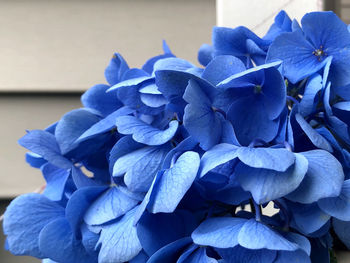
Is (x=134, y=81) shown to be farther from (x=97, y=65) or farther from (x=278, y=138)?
(x=97, y=65)

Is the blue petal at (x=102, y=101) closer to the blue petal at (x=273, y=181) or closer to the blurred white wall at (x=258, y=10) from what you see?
the blue petal at (x=273, y=181)

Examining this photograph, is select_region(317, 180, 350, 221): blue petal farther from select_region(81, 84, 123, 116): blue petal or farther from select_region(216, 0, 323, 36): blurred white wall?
select_region(216, 0, 323, 36): blurred white wall

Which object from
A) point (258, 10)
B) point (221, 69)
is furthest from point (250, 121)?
point (258, 10)

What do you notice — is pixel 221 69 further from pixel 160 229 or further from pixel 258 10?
pixel 258 10

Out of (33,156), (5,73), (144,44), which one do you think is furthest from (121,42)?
(33,156)

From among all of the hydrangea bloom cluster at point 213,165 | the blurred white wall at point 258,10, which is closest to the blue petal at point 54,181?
the hydrangea bloom cluster at point 213,165
